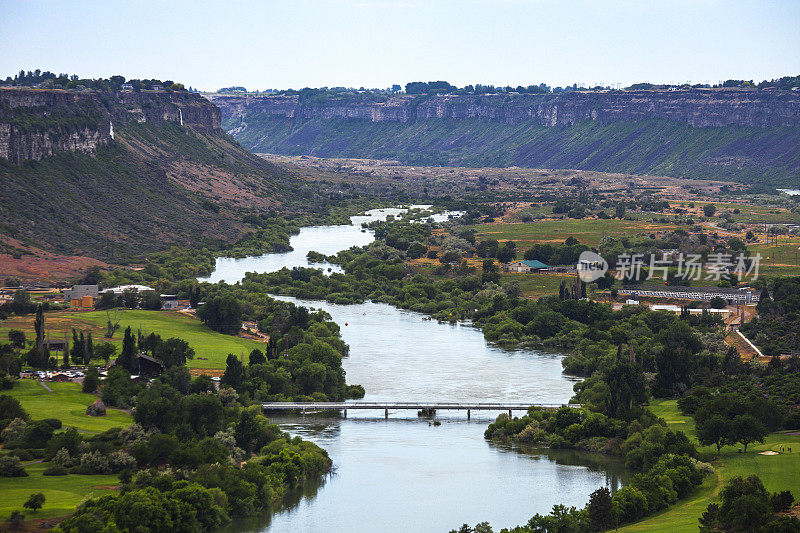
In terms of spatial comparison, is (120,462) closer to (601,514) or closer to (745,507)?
(601,514)

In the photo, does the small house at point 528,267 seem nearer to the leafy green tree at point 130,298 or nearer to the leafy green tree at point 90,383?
the leafy green tree at point 130,298

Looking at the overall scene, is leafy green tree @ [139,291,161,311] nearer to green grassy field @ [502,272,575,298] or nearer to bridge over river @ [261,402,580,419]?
bridge over river @ [261,402,580,419]

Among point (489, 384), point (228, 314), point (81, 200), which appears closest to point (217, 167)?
point (81, 200)

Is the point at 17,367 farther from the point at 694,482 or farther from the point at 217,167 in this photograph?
the point at 217,167

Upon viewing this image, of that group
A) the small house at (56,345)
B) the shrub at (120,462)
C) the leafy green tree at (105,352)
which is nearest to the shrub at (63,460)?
the shrub at (120,462)

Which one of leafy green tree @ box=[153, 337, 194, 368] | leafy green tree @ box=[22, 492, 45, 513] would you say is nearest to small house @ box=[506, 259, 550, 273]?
leafy green tree @ box=[153, 337, 194, 368]

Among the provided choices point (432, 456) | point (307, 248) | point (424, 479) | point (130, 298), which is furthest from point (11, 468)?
point (307, 248)
